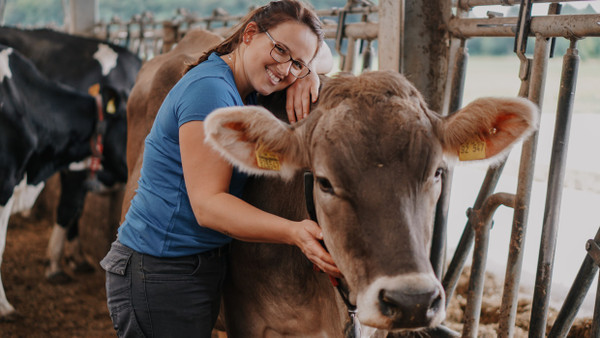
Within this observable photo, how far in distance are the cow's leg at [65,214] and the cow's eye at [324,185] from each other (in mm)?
4100

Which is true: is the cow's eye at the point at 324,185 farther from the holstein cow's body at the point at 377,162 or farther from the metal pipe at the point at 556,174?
the metal pipe at the point at 556,174

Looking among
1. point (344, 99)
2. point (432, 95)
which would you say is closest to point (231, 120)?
point (344, 99)

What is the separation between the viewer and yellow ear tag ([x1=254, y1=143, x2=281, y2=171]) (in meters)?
1.86

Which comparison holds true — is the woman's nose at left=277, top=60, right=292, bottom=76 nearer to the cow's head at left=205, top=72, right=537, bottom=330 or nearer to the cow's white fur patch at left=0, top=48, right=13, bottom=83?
the cow's head at left=205, top=72, right=537, bottom=330

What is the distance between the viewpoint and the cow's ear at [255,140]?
5.75 feet

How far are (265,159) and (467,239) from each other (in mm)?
1364

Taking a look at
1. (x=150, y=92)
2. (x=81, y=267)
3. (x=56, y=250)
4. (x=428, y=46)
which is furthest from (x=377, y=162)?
(x=81, y=267)

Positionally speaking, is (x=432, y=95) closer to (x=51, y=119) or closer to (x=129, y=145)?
(x=129, y=145)

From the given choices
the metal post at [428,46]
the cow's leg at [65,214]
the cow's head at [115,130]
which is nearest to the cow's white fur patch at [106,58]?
the cow's head at [115,130]

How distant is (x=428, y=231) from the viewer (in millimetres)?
1754

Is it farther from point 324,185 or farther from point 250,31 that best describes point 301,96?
point 324,185

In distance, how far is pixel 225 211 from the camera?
1.84 metres

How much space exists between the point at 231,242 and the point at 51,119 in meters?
Answer: 3.29

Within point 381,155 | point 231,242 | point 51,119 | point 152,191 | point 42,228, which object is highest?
point 381,155
